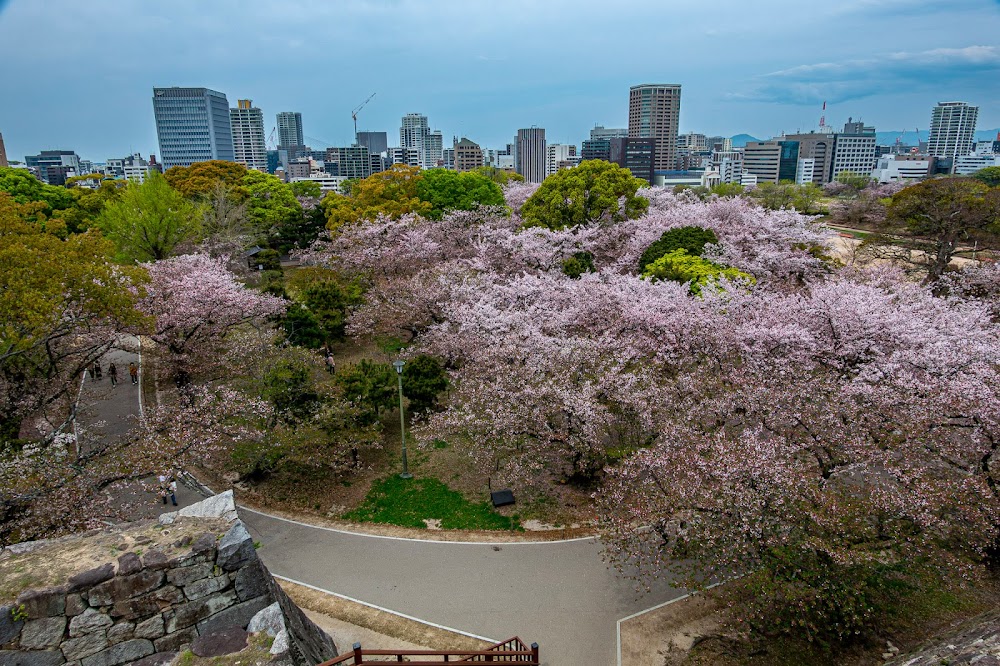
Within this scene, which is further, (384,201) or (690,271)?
(384,201)

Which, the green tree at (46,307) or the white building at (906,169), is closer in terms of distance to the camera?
the green tree at (46,307)

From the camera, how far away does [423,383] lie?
18.1 meters

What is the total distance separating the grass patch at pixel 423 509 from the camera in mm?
14188

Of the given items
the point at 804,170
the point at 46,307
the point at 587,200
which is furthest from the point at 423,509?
the point at 804,170

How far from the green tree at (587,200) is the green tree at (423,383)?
A: 1417 centimetres

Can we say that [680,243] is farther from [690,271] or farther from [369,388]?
[369,388]

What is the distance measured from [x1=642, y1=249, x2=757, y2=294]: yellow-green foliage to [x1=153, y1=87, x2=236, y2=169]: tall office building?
201548 mm

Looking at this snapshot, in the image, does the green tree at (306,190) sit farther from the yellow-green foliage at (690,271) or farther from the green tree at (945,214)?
the green tree at (945,214)


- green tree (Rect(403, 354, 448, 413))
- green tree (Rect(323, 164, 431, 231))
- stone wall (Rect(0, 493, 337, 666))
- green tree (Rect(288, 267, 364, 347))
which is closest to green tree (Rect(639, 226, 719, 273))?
green tree (Rect(403, 354, 448, 413))

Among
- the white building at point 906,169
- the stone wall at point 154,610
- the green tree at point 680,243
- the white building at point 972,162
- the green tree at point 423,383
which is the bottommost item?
the green tree at point 423,383

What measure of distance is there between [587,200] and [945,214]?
716 inches

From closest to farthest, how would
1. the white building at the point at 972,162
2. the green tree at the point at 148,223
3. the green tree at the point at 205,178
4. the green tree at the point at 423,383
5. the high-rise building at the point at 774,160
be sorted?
the green tree at the point at 423,383
the green tree at the point at 148,223
the green tree at the point at 205,178
the high-rise building at the point at 774,160
the white building at the point at 972,162

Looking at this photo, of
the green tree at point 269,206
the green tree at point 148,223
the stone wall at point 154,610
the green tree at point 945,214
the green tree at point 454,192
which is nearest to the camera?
the stone wall at point 154,610

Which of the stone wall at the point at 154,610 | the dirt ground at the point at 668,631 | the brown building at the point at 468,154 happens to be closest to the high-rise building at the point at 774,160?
the brown building at the point at 468,154
